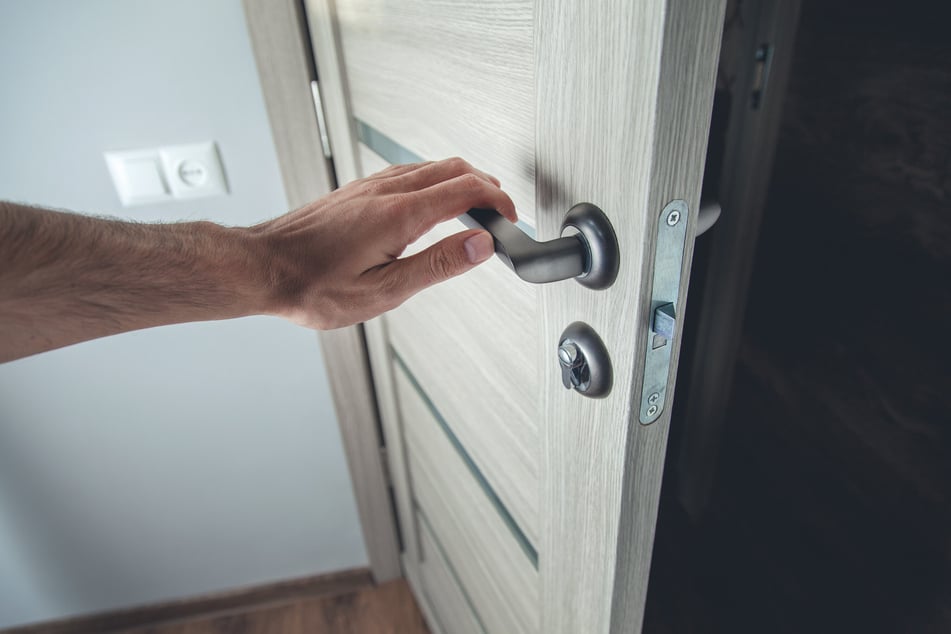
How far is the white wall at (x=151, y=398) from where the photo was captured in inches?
33.7

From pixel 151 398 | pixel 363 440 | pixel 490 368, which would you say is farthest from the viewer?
pixel 363 440

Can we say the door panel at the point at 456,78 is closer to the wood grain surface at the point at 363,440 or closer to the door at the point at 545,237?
the door at the point at 545,237

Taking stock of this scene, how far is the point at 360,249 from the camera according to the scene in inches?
19.7

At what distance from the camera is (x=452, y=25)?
0.48 metres

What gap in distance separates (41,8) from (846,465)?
1.79 metres

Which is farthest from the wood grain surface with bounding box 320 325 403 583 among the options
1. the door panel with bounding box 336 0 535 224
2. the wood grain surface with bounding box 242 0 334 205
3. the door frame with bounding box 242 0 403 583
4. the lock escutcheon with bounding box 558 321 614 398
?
the lock escutcheon with bounding box 558 321 614 398

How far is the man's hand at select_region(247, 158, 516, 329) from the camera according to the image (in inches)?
18.8

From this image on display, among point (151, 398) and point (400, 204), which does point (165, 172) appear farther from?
point (400, 204)

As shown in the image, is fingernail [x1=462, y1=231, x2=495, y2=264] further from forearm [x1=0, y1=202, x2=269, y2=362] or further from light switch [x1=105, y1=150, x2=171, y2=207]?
light switch [x1=105, y1=150, x2=171, y2=207]

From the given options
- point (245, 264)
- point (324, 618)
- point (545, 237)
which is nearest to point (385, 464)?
point (324, 618)

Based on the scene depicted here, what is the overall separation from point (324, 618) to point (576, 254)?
129cm

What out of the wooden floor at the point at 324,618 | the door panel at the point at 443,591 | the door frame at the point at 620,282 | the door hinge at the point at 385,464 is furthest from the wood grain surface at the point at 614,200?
the wooden floor at the point at 324,618

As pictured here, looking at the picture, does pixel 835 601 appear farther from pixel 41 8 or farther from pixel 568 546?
pixel 41 8

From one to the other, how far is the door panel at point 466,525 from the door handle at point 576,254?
1.19 ft
